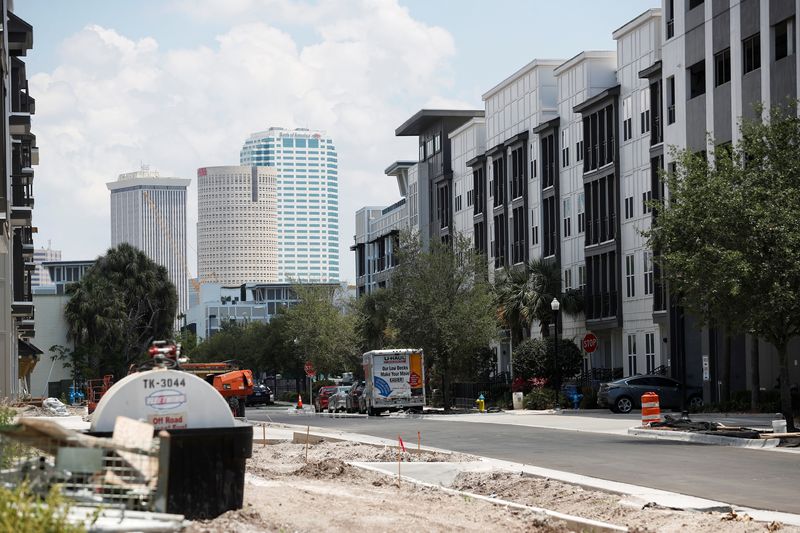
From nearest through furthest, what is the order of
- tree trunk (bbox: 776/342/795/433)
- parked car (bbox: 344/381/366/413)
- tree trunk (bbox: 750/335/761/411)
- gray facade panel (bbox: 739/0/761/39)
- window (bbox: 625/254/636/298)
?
tree trunk (bbox: 776/342/795/433), tree trunk (bbox: 750/335/761/411), gray facade panel (bbox: 739/0/761/39), window (bbox: 625/254/636/298), parked car (bbox: 344/381/366/413)

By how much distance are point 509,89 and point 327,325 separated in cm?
2733

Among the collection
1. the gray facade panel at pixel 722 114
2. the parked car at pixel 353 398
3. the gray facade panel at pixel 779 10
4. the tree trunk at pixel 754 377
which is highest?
the gray facade panel at pixel 779 10

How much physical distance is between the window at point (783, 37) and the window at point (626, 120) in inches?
648

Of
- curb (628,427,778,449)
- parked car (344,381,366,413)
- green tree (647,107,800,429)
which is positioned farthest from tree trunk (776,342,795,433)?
parked car (344,381,366,413)

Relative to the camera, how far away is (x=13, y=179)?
166 ft

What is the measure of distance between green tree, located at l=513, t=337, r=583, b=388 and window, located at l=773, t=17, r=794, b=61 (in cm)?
1970

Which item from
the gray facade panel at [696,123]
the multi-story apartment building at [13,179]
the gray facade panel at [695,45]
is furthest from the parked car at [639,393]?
the multi-story apartment building at [13,179]

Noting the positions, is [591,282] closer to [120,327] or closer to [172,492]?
[120,327]

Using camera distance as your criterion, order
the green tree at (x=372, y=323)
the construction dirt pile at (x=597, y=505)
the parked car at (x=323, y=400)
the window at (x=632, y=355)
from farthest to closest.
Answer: the green tree at (x=372, y=323), the parked car at (x=323, y=400), the window at (x=632, y=355), the construction dirt pile at (x=597, y=505)

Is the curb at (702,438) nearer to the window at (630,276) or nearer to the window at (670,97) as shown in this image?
the window at (670,97)

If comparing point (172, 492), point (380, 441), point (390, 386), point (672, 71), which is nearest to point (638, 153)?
point (672, 71)

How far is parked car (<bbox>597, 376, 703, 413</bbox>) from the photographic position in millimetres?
50000

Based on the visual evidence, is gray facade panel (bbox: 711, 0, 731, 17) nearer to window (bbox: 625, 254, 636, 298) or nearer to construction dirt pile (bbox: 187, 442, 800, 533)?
window (bbox: 625, 254, 636, 298)

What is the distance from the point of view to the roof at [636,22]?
5781cm
